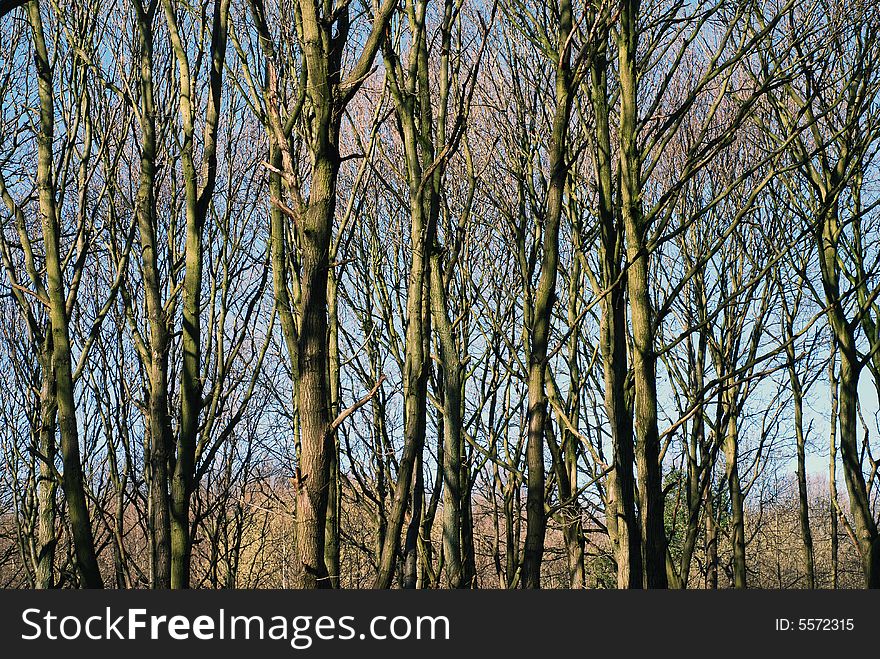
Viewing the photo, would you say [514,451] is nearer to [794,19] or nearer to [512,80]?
[512,80]

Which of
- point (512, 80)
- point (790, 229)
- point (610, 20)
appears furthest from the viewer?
point (790, 229)

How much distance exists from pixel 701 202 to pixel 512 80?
11.7ft

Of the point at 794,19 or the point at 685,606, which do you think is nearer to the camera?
the point at 685,606

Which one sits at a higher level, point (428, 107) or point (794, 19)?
point (794, 19)

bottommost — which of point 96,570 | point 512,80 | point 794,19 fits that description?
point 96,570

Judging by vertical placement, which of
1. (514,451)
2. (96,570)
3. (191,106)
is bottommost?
(96,570)

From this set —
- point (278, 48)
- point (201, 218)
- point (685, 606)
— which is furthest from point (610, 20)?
point (685, 606)

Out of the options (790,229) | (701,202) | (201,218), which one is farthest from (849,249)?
(201,218)

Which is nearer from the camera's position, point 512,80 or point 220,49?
point 220,49

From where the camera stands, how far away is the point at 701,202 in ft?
33.6

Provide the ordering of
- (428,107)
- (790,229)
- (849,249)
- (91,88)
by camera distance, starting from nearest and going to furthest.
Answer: (428,107), (91,88), (849,249), (790,229)

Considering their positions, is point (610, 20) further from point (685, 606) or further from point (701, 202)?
point (701, 202)

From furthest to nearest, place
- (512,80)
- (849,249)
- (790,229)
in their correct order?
(790,229) < (849,249) < (512,80)

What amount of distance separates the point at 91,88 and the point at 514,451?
577cm
